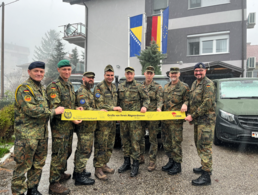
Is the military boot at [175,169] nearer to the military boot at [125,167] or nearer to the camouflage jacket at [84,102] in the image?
the military boot at [125,167]

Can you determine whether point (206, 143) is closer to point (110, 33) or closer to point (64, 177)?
point (64, 177)

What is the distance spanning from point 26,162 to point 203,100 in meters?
2.93

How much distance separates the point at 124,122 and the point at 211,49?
1135 centimetres

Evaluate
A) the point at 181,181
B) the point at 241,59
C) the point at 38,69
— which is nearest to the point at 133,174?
the point at 181,181

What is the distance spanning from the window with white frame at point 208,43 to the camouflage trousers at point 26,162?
12660 millimetres

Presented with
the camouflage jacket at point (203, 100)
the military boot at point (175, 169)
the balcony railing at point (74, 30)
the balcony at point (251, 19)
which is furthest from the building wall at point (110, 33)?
the military boot at point (175, 169)

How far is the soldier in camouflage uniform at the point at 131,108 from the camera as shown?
139 inches

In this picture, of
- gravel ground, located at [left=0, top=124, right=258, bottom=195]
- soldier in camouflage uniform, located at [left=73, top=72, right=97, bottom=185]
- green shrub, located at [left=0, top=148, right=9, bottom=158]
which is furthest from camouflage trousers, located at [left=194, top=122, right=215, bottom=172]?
green shrub, located at [left=0, top=148, right=9, bottom=158]

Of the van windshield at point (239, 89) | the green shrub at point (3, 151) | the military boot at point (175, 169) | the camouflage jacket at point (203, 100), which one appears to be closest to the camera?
the camouflage jacket at point (203, 100)

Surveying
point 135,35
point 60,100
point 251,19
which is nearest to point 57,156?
point 60,100

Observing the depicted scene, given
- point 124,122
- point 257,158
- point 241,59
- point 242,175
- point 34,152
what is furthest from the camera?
point 241,59

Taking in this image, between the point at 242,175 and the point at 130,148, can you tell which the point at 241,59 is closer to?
the point at 242,175

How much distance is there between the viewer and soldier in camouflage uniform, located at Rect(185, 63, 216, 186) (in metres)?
3.09

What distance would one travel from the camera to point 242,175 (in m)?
3.38
